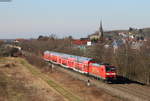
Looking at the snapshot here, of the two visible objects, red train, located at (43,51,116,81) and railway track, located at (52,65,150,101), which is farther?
red train, located at (43,51,116,81)

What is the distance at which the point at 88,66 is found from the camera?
4178 cm

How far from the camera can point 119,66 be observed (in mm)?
45469

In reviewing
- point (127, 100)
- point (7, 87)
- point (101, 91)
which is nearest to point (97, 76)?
point (101, 91)

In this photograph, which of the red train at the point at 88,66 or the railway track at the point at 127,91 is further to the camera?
the red train at the point at 88,66

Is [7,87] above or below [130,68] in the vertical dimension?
below

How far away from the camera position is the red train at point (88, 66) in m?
35.2

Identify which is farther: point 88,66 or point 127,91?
point 88,66

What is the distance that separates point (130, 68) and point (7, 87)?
70.4ft

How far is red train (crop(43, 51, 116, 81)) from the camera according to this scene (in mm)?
35156

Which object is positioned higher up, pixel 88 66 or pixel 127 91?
pixel 88 66

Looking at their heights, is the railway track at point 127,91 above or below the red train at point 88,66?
below

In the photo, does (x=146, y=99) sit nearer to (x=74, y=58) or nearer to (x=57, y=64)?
(x=74, y=58)

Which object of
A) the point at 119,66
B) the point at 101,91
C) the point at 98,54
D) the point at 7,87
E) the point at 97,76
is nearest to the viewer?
the point at 101,91

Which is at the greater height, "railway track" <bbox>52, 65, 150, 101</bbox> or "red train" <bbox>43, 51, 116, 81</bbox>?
"red train" <bbox>43, 51, 116, 81</bbox>
